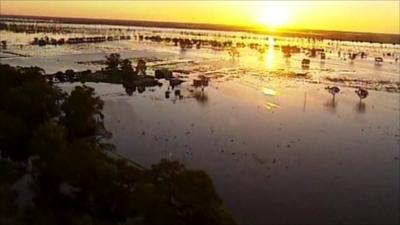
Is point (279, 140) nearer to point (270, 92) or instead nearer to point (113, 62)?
point (270, 92)

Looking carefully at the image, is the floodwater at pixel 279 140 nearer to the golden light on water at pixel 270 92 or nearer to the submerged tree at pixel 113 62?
the golden light on water at pixel 270 92

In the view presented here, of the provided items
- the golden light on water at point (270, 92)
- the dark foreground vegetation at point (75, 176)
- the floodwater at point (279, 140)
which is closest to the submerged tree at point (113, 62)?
the floodwater at point (279, 140)

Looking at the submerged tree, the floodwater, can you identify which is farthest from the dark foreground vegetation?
the submerged tree

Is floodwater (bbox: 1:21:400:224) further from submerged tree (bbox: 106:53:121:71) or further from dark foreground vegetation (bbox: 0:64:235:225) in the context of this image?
dark foreground vegetation (bbox: 0:64:235:225)

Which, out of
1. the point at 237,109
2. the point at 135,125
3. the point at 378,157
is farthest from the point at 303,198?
the point at 237,109

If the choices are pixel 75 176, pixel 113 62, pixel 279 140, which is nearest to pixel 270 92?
pixel 113 62

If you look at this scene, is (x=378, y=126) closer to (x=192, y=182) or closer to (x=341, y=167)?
(x=341, y=167)
